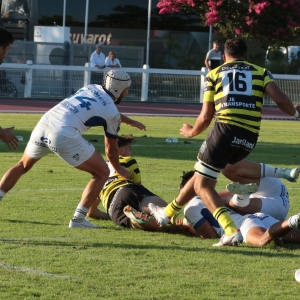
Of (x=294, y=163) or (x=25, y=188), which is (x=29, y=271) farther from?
(x=294, y=163)

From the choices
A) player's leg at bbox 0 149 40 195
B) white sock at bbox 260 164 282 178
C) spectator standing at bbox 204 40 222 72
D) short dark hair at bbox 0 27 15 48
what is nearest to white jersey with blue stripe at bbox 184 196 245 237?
white sock at bbox 260 164 282 178

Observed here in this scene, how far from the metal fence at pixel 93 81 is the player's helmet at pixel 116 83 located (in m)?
18.7

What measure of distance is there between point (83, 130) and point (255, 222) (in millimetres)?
2011

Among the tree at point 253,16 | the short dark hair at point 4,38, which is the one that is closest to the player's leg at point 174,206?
the short dark hair at point 4,38

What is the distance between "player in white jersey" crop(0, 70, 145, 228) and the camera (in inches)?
228

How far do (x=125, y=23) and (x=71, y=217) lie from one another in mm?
31641

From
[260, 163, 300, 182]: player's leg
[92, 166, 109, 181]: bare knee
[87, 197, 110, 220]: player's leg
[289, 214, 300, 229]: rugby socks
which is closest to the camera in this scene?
[289, 214, 300, 229]: rugby socks

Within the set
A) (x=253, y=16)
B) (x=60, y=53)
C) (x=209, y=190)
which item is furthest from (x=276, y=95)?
Result: (x=253, y=16)

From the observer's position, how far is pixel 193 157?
11.7m

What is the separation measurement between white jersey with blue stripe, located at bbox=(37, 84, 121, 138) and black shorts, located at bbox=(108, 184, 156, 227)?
0.74 meters

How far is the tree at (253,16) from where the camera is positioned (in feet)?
95.8

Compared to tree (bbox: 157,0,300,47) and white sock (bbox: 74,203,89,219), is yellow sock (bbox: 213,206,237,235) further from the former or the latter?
tree (bbox: 157,0,300,47)

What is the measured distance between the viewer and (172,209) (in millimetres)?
5789

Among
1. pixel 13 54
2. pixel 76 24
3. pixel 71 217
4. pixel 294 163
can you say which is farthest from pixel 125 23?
pixel 71 217
